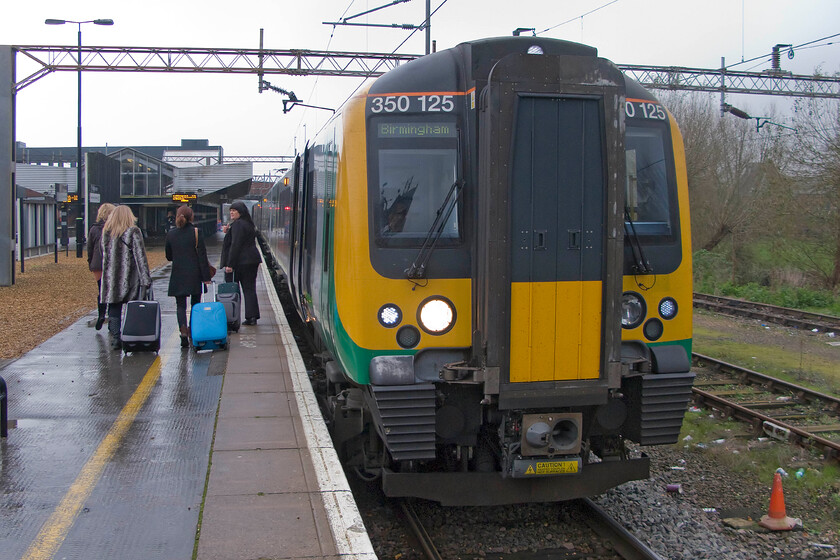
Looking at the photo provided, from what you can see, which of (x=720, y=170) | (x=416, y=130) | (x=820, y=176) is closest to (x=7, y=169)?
(x=416, y=130)

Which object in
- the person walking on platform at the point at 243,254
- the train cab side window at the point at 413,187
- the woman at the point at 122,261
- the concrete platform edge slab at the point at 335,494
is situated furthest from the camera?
the person walking on platform at the point at 243,254

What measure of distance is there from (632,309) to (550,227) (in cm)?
100

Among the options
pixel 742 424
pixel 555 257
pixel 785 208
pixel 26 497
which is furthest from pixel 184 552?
pixel 785 208

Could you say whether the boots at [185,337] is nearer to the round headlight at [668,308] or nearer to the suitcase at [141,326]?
the suitcase at [141,326]

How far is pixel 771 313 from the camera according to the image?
17891mm

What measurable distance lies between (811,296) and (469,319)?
18062mm

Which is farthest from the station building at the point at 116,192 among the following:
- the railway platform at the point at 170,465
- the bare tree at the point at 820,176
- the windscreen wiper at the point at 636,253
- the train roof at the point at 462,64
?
the bare tree at the point at 820,176

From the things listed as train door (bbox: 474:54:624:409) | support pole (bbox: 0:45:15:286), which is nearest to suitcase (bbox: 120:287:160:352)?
train door (bbox: 474:54:624:409)

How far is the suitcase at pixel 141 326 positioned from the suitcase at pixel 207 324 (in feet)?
1.41

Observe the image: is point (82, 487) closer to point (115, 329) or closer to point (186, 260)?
point (186, 260)

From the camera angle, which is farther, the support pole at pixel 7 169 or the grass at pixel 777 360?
the support pole at pixel 7 169

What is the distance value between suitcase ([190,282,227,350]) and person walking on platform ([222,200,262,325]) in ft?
6.10

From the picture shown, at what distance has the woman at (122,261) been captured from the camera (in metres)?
9.66

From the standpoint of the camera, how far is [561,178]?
4746 mm
